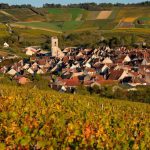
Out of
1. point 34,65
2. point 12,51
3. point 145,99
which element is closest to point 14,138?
point 145,99

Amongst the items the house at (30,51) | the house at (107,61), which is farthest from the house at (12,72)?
the house at (30,51)

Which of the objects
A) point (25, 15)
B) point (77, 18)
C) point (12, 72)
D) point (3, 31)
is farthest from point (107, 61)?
point (25, 15)

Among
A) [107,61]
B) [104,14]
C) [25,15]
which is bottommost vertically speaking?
[107,61]

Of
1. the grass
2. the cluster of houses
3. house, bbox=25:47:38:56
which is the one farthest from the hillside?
the cluster of houses

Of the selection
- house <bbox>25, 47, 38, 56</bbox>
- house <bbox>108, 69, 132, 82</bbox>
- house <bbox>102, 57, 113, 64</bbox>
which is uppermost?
house <bbox>108, 69, 132, 82</bbox>

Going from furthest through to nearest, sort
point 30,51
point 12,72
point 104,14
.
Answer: point 104,14
point 30,51
point 12,72

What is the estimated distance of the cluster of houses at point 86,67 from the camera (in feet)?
177

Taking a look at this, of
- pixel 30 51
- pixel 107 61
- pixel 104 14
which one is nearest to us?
pixel 107 61

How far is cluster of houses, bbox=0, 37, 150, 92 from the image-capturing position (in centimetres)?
5394

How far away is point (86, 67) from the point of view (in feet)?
226

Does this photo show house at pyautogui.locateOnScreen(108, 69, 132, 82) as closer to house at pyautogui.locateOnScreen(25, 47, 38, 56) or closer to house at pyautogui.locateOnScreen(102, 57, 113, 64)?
house at pyautogui.locateOnScreen(102, 57, 113, 64)

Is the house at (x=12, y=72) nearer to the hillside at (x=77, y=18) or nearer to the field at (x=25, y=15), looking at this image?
the hillside at (x=77, y=18)

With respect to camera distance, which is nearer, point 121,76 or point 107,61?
point 121,76

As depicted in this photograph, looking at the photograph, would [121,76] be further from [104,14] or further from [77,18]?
[104,14]
